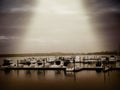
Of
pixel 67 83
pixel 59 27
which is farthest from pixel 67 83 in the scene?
pixel 59 27

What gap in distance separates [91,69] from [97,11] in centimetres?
651

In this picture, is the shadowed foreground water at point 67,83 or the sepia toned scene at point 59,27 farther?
the shadowed foreground water at point 67,83

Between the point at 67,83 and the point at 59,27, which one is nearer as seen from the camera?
the point at 59,27

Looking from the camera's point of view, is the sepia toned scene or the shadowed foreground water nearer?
the sepia toned scene

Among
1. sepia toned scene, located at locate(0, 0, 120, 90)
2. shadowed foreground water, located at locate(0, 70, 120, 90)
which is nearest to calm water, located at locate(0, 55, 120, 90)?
shadowed foreground water, located at locate(0, 70, 120, 90)

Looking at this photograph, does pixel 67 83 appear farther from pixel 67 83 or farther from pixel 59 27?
pixel 59 27

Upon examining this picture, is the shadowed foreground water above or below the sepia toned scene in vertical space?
below

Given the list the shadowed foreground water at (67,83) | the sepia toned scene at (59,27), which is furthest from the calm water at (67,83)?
the sepia toned scene at (59,27)

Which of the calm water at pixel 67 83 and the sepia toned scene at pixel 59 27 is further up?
the sepia toned scene at pixel 59 27

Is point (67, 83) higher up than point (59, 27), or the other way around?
point (59, 27)

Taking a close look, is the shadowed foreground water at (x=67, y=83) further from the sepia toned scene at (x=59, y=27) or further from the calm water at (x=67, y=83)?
the sepia toned scene at (x=59, y=27)

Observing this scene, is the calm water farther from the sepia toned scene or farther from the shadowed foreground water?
the sepia toned scene

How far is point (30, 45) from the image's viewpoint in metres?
5.67

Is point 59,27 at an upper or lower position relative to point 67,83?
upper
